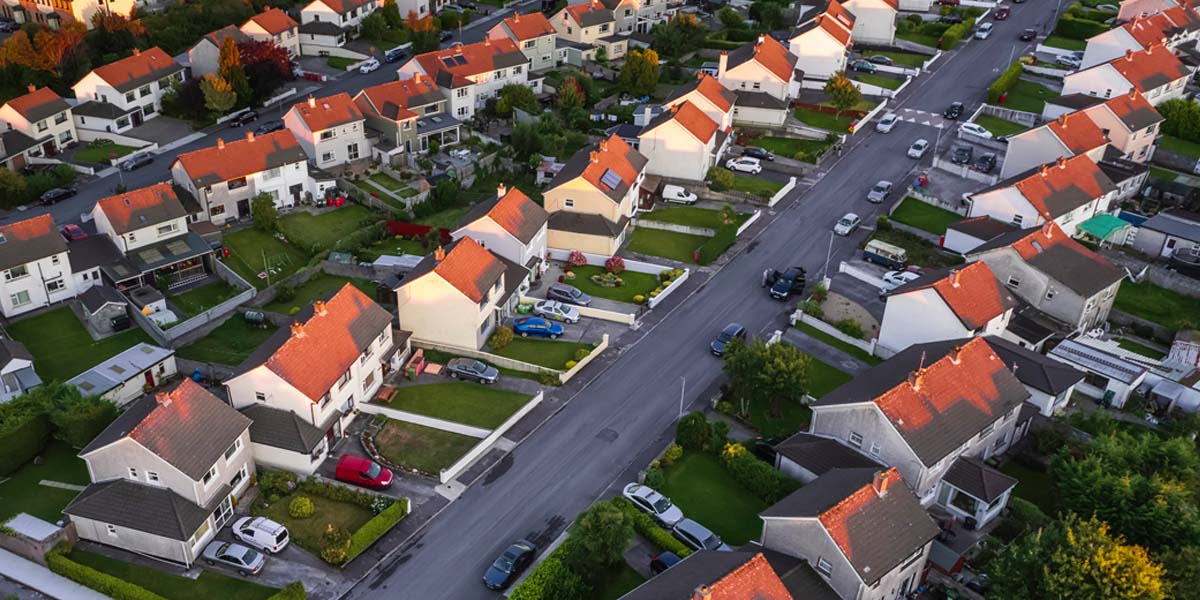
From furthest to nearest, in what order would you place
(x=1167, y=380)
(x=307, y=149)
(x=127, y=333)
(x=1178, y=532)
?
(x=307, y=149)
(x=127, y=333)
(x=1167, y=380)
(x=1178, y=532)

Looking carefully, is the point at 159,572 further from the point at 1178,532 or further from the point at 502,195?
the point at 1178,532

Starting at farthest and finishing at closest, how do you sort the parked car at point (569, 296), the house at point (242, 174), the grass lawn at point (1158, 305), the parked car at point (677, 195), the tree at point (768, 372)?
1. the parked car at point (677, 195)
2. the house at point (242, 174)
3. the parked car at point (569, 296)
4. the grass lawn at point (1158, 305)
5. the tree at point (768, 372)

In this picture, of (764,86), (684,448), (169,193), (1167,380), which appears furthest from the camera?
(764,86)

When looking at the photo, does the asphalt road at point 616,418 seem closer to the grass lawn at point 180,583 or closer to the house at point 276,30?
the grass lawn at point 180,583

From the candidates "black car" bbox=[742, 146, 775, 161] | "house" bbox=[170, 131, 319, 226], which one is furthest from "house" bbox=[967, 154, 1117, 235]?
"house" bbox=[170, 131, 319, 226]

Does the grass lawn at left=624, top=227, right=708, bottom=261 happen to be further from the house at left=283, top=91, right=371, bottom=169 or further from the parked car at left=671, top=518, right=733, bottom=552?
the parked car at left=671, top=518, right=733, bottom=552

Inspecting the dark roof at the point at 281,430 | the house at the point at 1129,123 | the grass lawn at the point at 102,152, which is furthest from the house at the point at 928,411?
the grass lawn at the point at 102,152

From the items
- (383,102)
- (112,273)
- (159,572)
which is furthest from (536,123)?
(159,572)
